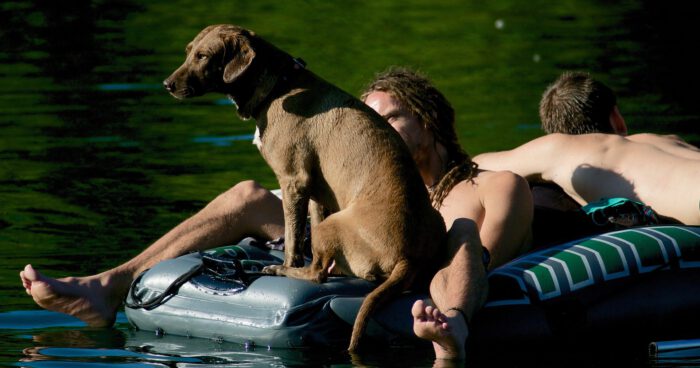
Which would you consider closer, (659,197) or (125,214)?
(659,197)

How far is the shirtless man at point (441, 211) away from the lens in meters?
6.96

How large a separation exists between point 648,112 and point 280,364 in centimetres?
997

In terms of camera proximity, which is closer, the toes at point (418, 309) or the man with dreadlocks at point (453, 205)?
the toes at point (418, 309)

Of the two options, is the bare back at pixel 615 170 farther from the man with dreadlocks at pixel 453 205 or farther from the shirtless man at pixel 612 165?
the man with dreadlocks at pixel 453 205

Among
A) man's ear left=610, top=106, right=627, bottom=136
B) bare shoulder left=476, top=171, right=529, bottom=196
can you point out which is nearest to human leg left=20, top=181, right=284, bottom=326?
bare shoulder left=476, top=171, right=529, bottom=196

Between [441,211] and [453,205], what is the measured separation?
3.3 inches

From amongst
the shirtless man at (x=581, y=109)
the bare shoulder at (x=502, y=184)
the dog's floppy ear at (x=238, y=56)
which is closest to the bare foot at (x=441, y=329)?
the bare shoulder at (x=502, y=184)

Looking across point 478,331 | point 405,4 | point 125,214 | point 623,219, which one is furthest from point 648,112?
point 405,4

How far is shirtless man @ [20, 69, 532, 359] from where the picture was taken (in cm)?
696

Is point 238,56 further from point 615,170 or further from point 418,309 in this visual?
point 615,170

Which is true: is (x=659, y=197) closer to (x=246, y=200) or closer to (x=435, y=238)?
(x=435, y=238)

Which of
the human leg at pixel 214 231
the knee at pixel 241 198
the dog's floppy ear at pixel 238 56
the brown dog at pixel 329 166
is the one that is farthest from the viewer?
the knee at pixel 241 198

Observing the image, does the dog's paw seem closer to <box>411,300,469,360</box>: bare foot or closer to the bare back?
<box>411,300,469,360</box>: bare foot

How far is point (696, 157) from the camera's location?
8.52 m
